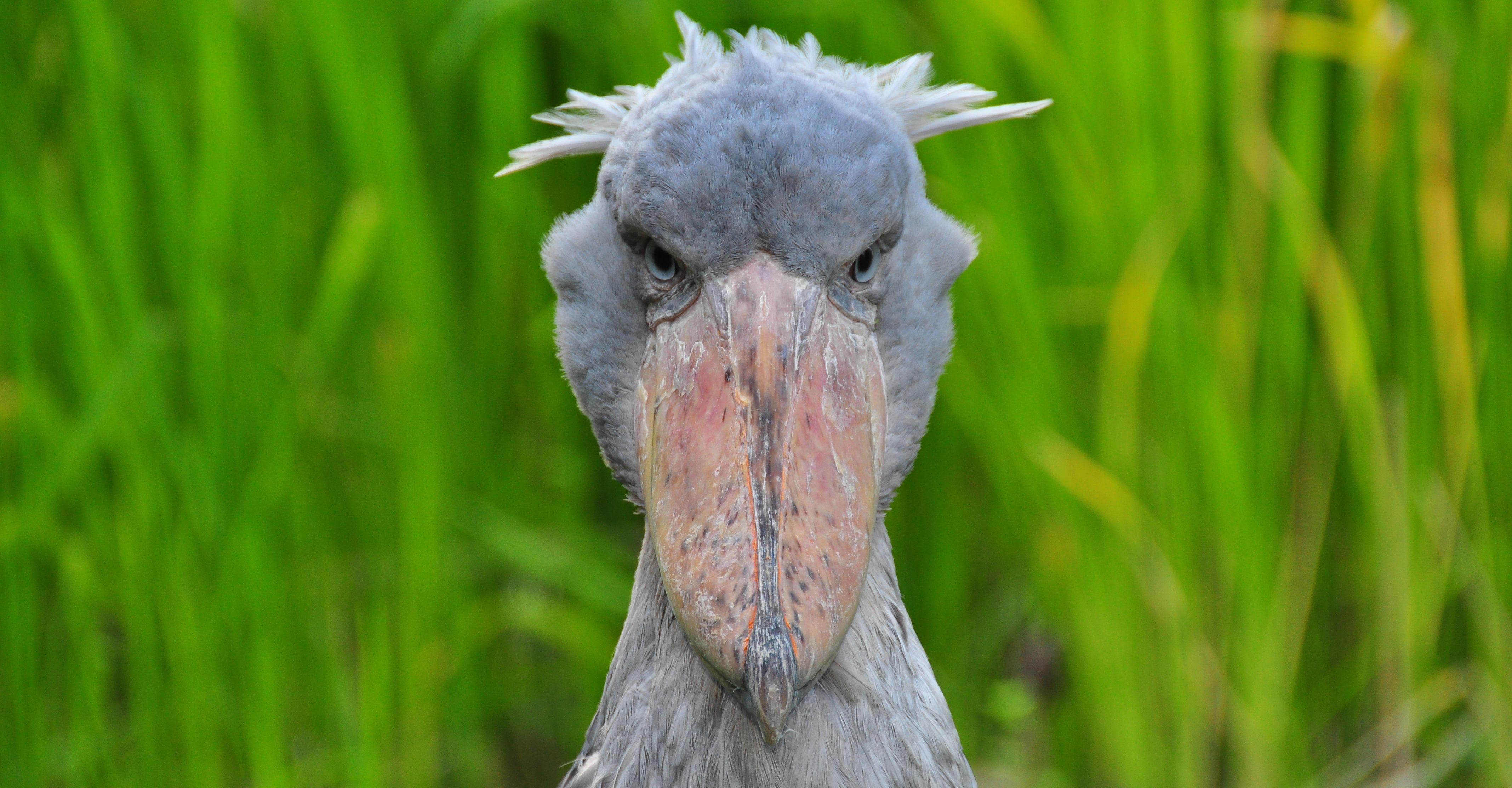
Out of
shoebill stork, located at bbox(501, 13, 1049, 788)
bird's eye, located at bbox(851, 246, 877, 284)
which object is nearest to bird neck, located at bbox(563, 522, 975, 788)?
shoebill stork, located at bbox(501, 13, 1049, 788)

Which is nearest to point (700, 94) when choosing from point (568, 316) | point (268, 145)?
point (568, 316)

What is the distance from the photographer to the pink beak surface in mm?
832

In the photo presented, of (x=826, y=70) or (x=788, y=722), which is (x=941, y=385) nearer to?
(x=826, y=70)

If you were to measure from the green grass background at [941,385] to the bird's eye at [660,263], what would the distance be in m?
0.98

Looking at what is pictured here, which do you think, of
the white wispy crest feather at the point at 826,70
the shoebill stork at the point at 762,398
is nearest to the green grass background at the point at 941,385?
the white wispy crest feather at the point at 826,70

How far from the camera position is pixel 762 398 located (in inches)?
36.0

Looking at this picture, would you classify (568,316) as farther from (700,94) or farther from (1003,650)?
(1003,650)

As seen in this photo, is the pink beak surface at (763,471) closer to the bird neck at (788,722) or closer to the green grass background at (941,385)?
the bird neck at (788,722)

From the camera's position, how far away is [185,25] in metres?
1.87

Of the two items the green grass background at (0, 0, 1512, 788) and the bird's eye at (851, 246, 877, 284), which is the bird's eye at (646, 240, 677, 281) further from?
the green grass background at (0, 0, 1512, 788)

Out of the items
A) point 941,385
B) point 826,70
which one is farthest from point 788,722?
point 941,385

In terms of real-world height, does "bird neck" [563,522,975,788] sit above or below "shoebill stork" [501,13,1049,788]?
below

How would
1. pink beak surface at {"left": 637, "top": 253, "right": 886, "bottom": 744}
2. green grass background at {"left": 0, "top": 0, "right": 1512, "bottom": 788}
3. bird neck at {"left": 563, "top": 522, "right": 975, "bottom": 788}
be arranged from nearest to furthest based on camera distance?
pink beak surface at {"left": 637, "top": 253, "right": 886, "bottom": 744} < bird neck at {"left": 563, "top": 522, "right": 975, "bottom": 788} < green grass background at {"left": 0, "top": 0, "right": 1512, "bottom": 788}

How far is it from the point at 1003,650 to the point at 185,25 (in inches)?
69.3
